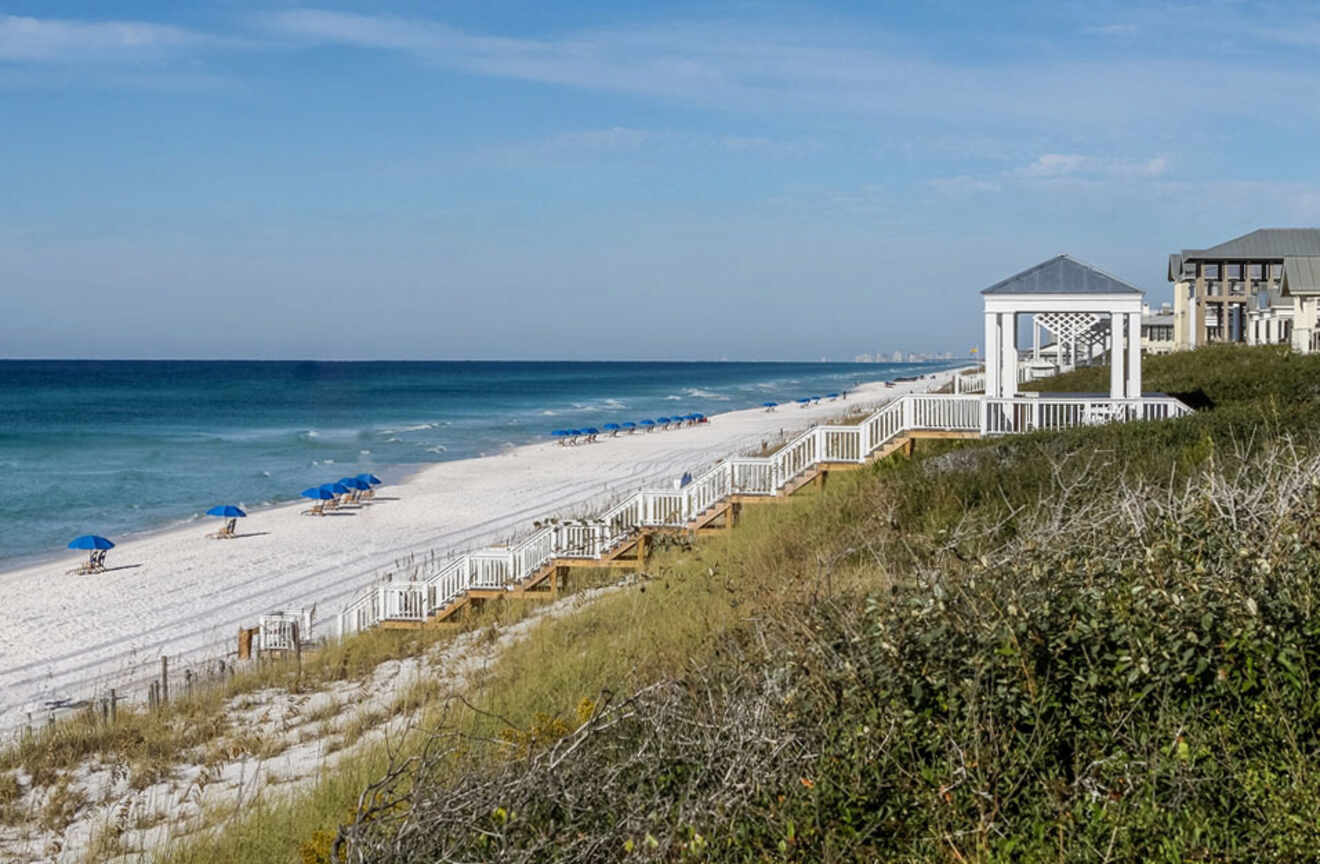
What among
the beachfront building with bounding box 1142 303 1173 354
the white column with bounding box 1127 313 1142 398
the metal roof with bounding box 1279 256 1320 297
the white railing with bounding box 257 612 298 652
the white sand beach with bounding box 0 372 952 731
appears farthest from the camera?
the beachfront building with bounding box 1142 303 1173 354

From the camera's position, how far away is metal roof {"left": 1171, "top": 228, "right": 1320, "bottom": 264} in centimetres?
4184

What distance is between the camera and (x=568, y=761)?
5.20m

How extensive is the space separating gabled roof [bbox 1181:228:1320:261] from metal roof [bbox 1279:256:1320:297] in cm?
683

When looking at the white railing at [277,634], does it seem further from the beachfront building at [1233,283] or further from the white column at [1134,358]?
the beachfront building at [1233,283]

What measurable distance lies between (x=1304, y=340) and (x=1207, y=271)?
1237cm

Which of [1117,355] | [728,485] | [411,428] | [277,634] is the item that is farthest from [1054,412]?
[411,428]

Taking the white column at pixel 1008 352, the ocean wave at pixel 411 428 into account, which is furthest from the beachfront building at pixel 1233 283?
the ocean wave at pixel 411 428

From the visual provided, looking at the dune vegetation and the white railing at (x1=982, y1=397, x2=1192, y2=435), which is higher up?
the white railing at (x1=982, y1=397, x2=1192, y2=435)

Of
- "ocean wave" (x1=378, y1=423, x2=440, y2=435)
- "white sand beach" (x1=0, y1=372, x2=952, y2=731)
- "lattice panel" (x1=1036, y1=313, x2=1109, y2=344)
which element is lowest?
"white sand beach" (x1=0, y1=372, x2=952, y2=731)

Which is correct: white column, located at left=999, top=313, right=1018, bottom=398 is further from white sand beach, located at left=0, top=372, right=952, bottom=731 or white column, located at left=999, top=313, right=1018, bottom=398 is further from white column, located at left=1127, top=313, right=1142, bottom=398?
white sand beach, located at left=0, top=372, right=952, bottom=731

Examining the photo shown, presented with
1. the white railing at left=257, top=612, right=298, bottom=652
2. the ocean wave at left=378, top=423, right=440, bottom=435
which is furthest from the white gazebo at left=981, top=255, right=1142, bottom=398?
the ocean wave at left=378, top=423, right=440, bottom=435

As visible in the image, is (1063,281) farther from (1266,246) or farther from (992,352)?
(1266,246)

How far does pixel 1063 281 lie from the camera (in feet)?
66.8

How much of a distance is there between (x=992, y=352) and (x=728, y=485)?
5.94 meters
